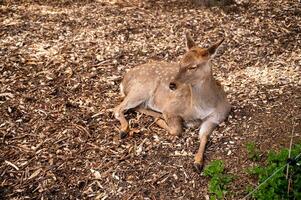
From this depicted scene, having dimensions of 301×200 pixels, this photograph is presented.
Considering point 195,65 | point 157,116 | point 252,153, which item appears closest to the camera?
point 252,153

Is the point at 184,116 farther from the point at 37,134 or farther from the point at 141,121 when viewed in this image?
the point at 37,134

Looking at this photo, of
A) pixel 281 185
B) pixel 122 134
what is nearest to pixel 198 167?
pixel 281 185

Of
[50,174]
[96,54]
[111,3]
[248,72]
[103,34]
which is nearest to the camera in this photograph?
[50,174]

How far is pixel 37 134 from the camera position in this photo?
620cm

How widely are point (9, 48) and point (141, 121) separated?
10.5 feet

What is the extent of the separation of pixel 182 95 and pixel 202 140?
0.84m

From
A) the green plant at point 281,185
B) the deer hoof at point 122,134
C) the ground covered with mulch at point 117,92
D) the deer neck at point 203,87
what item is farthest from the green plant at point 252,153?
the deer hoof at point 122,134

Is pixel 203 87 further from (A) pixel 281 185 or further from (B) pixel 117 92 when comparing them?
(A) pixel 281 185

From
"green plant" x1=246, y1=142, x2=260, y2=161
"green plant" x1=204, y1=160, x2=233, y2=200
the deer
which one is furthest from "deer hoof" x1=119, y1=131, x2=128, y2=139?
"green plant" x1=246, y1=142, x2=260, y2=161

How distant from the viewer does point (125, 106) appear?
6512mm

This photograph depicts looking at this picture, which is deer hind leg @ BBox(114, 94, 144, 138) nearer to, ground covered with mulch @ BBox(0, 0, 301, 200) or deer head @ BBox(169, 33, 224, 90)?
ground covered with mulch @ BBox(0, 0, 301, 200)

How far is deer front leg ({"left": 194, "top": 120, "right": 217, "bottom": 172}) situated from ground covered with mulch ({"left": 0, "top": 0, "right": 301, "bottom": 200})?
0.29 feet

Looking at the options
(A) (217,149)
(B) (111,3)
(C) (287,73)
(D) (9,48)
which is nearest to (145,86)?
(A) (217,149)

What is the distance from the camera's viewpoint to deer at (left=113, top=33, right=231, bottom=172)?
5.79 m
